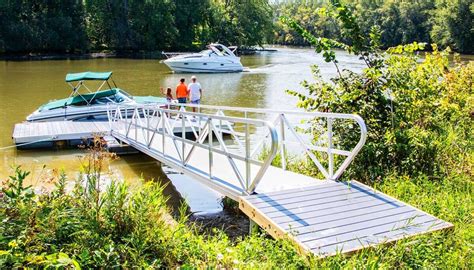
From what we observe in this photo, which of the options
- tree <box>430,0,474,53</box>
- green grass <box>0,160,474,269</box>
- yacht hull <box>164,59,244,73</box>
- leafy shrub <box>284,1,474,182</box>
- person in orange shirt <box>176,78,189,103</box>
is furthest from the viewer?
tree <box>430,0,474,53</box>

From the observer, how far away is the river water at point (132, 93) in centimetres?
930

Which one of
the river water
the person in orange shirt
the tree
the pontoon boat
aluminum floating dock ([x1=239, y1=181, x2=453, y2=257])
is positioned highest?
the tree

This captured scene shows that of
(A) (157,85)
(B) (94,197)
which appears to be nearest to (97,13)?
(A) (157,85)

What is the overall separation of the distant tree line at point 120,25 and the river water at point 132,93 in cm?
846

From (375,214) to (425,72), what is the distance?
13.9ft

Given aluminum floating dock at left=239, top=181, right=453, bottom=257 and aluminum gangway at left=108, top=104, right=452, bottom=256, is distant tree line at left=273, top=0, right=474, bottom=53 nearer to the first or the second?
aluminum gangway at left=108, top=104, right=452, bottom=256

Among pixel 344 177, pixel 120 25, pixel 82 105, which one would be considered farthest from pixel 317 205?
pixel 120 25

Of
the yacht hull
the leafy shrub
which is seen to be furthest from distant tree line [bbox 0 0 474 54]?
the leafy shrub

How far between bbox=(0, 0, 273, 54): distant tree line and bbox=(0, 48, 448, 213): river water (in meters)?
8.46

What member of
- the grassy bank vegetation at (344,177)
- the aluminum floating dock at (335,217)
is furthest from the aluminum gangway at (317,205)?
the grassy bank vegetation at (344,177)

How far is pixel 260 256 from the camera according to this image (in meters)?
4.10

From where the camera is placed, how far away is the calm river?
32.3ft

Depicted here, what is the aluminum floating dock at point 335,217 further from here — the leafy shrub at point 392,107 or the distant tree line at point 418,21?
the distant tree line at point 418,21

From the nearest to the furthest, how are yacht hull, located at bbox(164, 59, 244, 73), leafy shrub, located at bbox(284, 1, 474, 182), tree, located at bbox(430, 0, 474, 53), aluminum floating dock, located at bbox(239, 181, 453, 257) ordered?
aluminum floating dock, located at bbox(239, 181, 453, 257), leafy shrub, located at bbox(284, 1, 474, 182), yacht hull, located at bbox(164, 59, 244, 73), tree, located at bbox(430, 0, 474, 53)
